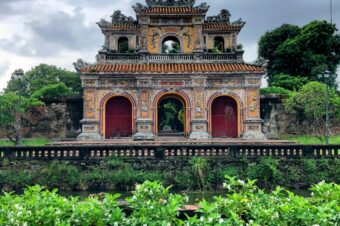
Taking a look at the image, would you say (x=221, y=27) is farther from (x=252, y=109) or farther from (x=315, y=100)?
(x=315, y=100)

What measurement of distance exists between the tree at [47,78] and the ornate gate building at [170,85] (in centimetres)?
2125

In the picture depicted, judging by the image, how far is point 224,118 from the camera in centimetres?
2241

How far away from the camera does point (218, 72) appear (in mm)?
20828

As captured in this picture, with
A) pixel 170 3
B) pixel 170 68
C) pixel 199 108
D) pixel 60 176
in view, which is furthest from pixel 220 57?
pixel 60 176

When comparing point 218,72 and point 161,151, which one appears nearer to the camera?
point 161,151

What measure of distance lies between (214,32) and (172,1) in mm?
3704

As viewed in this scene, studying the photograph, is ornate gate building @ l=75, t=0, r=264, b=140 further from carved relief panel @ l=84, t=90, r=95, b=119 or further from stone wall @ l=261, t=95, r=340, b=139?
stone wall @ l=261, t=95, r=340, b=139

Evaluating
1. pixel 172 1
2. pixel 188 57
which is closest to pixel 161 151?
pixel 188 57

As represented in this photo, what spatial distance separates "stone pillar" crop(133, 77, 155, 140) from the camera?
20.9 meters

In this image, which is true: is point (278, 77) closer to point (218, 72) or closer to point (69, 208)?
point (218, 72)

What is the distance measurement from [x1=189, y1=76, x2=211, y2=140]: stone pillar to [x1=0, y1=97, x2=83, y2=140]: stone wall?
26.5 feet

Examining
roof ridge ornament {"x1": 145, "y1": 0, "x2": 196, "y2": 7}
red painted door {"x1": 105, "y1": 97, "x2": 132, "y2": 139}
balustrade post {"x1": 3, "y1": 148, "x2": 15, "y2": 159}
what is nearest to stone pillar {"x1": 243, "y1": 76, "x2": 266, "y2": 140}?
roof ridge ornament {"x1": 145, "y1": 0, "x2": 196, "y2": 7}

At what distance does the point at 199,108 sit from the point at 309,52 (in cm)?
1997

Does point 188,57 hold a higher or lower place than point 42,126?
higher
